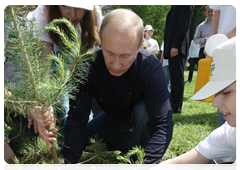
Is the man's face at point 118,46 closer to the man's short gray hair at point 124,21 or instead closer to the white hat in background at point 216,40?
the man's short gray hair at point 124,21

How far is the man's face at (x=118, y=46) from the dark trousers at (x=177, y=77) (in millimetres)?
2211

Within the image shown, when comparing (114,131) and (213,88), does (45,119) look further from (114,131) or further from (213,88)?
(114,131)

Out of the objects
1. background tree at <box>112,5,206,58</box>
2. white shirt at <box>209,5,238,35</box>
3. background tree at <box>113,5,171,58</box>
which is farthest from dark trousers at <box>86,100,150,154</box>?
background tree at <box>113,5,171,58</box>

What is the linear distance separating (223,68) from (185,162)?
0.70 m

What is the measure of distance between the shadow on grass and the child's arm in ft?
6.00

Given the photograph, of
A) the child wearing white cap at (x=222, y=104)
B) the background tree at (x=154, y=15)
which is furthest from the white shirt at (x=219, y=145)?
the background tree at (x=154, y=15)

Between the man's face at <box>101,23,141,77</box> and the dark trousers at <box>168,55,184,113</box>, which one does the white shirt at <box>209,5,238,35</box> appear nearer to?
the man's face at <box>101,23,141,77</box>

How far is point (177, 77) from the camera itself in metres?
3.55

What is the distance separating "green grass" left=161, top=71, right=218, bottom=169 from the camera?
226cm

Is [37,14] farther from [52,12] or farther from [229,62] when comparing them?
[229,62]

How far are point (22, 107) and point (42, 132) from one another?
12.3 inches

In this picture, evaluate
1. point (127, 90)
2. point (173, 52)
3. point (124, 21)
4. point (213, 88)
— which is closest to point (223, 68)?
point (213, 88)
